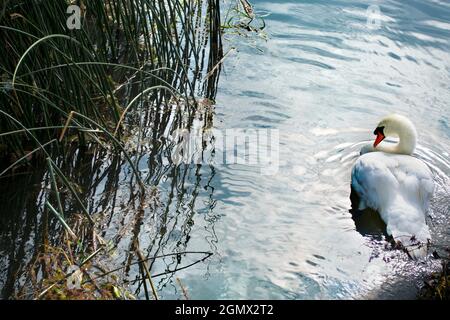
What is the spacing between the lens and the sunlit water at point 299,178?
129 inches

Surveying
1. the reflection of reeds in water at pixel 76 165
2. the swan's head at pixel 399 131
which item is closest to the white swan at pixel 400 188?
the swan's head at pixel 399 131

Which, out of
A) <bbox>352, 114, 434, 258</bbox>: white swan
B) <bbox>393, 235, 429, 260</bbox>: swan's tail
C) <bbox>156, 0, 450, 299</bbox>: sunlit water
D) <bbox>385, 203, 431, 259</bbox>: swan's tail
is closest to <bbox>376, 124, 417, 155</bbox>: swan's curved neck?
<bbox>352, 114, 434, 258</bbox>: white swan

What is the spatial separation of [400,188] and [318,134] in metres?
0.86

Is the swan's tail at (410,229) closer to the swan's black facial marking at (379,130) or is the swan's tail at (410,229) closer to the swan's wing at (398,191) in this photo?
the swan's wing at (398,191)

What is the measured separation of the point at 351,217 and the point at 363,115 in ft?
4.09

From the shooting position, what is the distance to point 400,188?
152 inches

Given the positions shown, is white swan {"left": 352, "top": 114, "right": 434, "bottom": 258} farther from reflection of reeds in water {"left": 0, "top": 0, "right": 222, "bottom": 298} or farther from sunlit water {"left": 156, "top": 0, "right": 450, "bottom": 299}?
reflection of reeds in water {"left": 0, "top": 0, "right": 222, "bottom": 298}

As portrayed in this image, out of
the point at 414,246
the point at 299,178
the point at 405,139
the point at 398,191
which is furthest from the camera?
the point at 405,139

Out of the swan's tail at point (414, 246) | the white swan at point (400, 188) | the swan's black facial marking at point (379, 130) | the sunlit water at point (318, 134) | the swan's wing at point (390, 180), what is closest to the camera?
the sunlit water at point (318, 134)

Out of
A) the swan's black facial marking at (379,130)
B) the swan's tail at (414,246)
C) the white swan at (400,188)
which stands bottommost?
the swan's tail at (414,246)

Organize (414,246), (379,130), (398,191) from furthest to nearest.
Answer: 1. (379,130)
2. (398,191)
3. (414,246)

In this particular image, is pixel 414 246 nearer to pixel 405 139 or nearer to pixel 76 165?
pixel 405 139

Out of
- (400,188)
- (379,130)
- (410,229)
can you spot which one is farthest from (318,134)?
(410,229)
